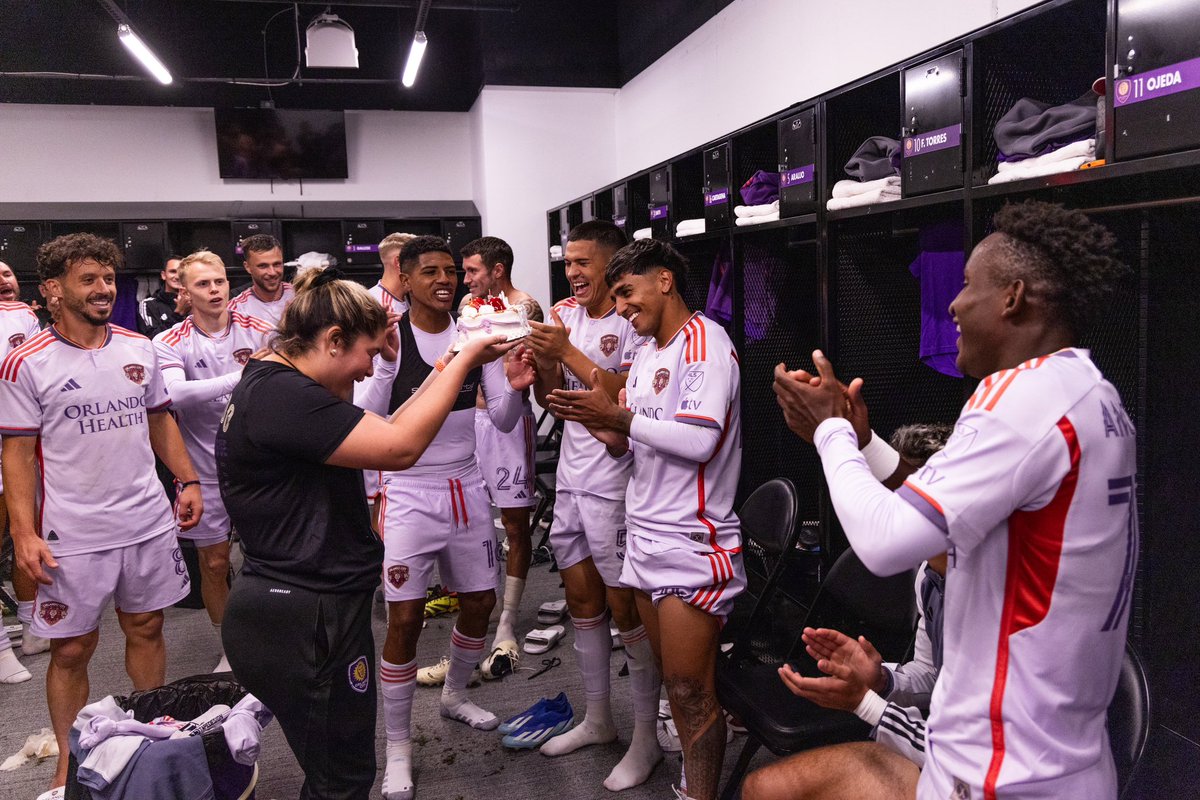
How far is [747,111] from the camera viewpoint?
5500mm

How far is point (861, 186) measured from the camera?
2.63 meters

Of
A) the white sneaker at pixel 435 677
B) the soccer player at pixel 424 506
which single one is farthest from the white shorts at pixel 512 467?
the soccer player at pixel 424 506

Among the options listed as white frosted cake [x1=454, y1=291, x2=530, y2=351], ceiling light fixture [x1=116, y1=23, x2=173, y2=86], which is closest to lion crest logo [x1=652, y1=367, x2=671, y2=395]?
white frosted cake [x1=454, y1=291, x2=530, y2=351]

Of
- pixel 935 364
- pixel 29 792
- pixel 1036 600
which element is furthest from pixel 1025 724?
pixel 29 792

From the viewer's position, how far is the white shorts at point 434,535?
2.78 metres

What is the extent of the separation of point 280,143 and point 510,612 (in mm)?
6271

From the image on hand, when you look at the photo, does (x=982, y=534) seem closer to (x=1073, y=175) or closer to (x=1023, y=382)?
(x=1023, y=382)

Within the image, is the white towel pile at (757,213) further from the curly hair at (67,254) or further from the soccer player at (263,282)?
the soccer player at (263,282)

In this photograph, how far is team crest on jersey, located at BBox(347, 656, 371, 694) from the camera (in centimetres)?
199

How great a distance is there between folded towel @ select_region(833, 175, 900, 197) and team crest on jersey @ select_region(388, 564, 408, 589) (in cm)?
186

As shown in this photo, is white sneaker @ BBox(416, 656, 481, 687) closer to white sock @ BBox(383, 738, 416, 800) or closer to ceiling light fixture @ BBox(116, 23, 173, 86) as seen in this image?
white sock @ BBox(383, 738, 416, 800)

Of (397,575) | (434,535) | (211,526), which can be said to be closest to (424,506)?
(434,535)

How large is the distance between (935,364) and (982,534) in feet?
5.26

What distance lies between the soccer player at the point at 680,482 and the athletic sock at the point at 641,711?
6.9 inches
